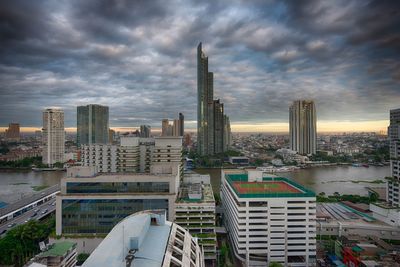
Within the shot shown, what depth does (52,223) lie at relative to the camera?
27.6ft

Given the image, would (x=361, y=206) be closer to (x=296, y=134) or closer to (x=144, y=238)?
(x=144, y=238)

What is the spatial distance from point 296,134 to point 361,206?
75.1 ft

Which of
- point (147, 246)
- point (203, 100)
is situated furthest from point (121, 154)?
point (203, 100)

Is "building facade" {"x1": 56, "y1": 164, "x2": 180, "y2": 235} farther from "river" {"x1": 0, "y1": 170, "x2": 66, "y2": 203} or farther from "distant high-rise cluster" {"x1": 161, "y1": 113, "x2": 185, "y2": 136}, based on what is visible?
"distant high-rise cluster" {"x1": 161, "y1": 113, "x2": 185, "y2": 136}

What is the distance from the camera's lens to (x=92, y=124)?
31297 millimetres

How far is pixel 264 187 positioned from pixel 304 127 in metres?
26.1

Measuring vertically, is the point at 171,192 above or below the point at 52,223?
above

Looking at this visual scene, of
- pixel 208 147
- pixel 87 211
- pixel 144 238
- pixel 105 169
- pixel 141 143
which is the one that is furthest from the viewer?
pixel 208 147

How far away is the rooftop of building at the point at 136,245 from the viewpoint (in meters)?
2.65

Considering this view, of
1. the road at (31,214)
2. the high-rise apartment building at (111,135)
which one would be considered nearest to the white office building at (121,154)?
the road at (31,214)

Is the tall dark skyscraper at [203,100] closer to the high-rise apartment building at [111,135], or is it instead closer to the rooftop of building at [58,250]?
the high-rise apartment building at [111,135]

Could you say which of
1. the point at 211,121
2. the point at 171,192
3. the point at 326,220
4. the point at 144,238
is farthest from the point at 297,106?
the point at 144,238

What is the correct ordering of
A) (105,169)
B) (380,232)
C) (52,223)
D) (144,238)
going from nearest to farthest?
(144,238) < (380,232) < (52,223) < (105,169)

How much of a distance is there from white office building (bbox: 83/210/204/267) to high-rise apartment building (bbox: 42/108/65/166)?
80.5ft
